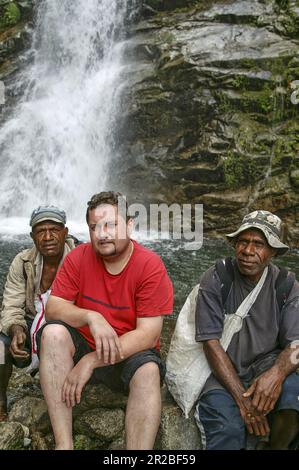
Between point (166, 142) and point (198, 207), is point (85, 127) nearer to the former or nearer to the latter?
point (166, 142)

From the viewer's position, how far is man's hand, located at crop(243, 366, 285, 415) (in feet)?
9.00

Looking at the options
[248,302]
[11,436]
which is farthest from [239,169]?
[11,436]

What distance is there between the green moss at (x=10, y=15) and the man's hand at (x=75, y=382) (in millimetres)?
16706

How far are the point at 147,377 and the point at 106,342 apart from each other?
12.9 inches

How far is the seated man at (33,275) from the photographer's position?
3455 millimetres

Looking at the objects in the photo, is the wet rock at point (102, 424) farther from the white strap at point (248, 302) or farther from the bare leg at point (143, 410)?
the white strap at point (248, 302)

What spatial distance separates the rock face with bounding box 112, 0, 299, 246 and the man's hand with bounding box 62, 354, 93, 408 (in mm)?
9135

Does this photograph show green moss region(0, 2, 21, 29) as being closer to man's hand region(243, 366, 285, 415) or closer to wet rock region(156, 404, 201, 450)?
wet rock region(156, 404, 201, 450)

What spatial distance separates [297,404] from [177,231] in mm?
9604

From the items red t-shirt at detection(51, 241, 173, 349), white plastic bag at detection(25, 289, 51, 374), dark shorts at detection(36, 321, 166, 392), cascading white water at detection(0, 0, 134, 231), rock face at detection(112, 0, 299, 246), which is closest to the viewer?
dark shorts at detection(36, 321, 166, 392)

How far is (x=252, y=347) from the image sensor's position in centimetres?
300

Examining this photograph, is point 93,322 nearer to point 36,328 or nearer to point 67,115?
point 36,328

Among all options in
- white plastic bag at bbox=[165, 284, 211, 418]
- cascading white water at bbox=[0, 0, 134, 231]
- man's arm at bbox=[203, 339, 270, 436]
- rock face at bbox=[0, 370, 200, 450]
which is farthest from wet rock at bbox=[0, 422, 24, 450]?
cascading white water at bbox=[0, 0, 134, 231]
